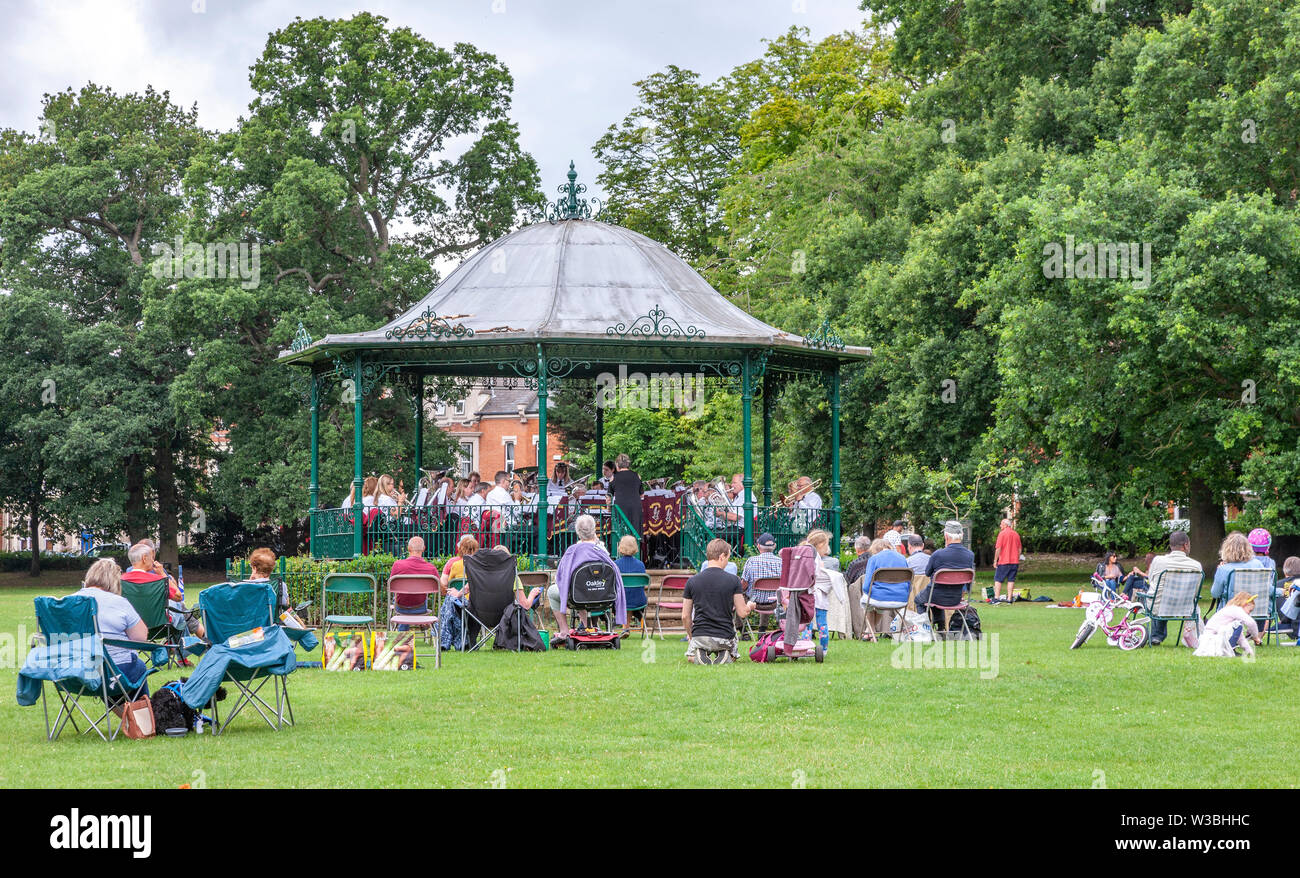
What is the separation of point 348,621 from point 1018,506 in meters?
26.6

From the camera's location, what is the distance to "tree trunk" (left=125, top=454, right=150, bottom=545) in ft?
157

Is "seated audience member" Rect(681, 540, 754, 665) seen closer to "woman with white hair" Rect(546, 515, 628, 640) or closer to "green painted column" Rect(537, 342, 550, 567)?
"woman with white hair" Rect(546, 515, 628, 640)

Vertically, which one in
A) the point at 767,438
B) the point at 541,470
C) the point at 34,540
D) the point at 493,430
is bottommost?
the point at 34,540

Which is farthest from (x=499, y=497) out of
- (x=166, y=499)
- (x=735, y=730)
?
(x=166, y=499)

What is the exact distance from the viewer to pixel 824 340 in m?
24.1

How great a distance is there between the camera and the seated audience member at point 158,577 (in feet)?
52.5

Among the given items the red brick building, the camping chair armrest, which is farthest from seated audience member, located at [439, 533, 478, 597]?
the red brick building

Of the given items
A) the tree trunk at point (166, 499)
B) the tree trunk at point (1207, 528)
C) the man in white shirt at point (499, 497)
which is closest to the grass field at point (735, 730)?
the man in white shirt at point (499, 497)

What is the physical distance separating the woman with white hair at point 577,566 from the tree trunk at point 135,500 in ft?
109

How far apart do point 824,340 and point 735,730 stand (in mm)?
13813

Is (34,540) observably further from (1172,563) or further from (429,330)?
(1172,563)

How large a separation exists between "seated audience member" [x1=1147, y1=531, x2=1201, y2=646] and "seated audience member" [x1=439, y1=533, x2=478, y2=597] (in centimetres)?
768

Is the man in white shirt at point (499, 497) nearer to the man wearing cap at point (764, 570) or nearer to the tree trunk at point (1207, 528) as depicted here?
the man wearing cap at point (764, 570)
